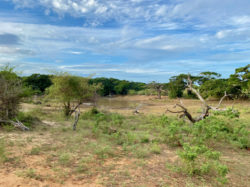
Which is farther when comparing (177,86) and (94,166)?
(177,86)

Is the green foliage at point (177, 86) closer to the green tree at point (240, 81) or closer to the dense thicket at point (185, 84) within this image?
the dense thicket at point (185, 84)

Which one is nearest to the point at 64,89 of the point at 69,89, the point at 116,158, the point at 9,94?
the point at 69,89

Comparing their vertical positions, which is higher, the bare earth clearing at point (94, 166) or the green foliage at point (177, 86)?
the green foliage at point (177, 86)

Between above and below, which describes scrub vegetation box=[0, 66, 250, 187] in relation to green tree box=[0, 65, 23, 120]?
below

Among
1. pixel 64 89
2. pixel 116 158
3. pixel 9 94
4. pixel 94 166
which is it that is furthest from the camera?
pixel 64 89

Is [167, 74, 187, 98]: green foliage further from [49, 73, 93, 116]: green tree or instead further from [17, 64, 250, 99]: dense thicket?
[49, 73, 93, 116]: green tree

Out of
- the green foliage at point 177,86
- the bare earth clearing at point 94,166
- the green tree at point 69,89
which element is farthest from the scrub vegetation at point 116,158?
the green foliage at point 177,86

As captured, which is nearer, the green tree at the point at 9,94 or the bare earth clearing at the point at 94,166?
the bare earth clearing at the point at 94,166

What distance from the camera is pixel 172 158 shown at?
237 inches

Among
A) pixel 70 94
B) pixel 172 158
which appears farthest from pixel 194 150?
pixel 70 94

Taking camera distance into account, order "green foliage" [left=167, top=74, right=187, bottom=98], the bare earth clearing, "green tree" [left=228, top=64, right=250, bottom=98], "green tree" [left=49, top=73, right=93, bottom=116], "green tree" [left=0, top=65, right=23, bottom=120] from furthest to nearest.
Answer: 1. "green foliage" [left=167, top=74, right=187, bottom=98]
2. "green tree" [left=228, top=64, right=250, bottom=98]
3. "green tree" [left=49, top=73, right=93, bottom=116]
4. "green tree" [left=0, top=65, right=23, bottom=120]
5. the bare earth clearing

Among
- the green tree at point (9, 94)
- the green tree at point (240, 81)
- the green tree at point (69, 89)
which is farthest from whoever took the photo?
the green tree at point (240, 81)

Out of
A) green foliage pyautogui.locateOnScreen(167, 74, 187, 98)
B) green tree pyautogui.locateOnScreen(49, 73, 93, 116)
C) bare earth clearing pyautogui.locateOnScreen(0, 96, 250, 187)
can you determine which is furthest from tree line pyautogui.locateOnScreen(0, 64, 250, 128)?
green foliage pyautogui.locateOnScreen(167, 74, 187, 98)

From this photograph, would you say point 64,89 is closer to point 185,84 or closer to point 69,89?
point 69,89
